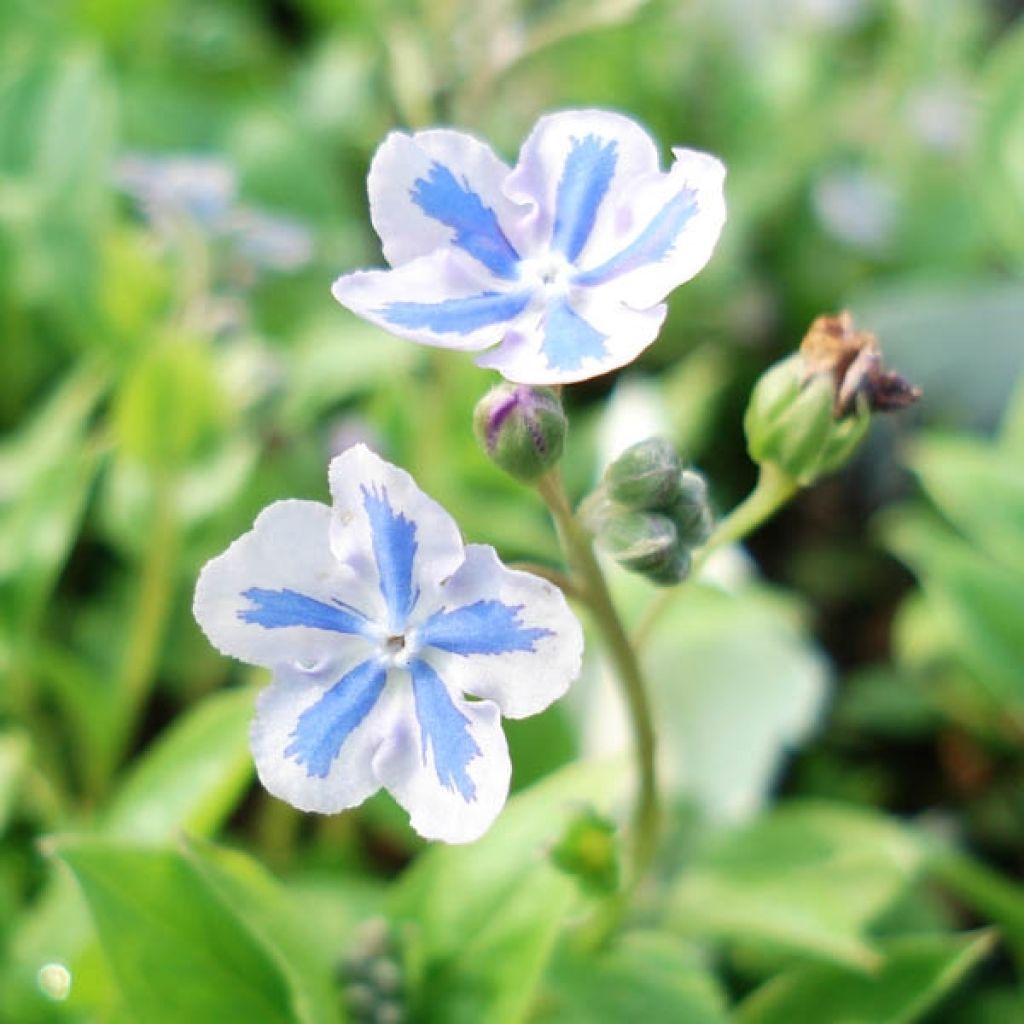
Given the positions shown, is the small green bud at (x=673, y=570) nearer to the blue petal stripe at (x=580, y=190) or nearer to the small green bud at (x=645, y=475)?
the small green bud at (x=645, y=475)

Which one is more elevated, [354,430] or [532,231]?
[532,231]

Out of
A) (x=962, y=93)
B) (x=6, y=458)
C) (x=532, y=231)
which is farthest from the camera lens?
(x=962, y=93)

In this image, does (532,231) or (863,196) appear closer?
(532,231)

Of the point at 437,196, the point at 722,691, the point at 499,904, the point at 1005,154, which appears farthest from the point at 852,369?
the point at 1005,154

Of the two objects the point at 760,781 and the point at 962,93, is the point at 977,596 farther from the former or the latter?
the point at 962,93

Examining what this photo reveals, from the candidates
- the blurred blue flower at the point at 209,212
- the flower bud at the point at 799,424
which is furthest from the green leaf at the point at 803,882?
the blurred blue flower at the point at 209,212

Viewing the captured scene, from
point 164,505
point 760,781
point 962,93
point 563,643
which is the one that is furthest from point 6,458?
point 962,93

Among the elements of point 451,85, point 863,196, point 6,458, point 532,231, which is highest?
point 532,231

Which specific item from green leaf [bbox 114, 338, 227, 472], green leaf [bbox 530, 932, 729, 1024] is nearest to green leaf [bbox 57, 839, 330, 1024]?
green leaf [bbox 530, 932, 729, 1024]
